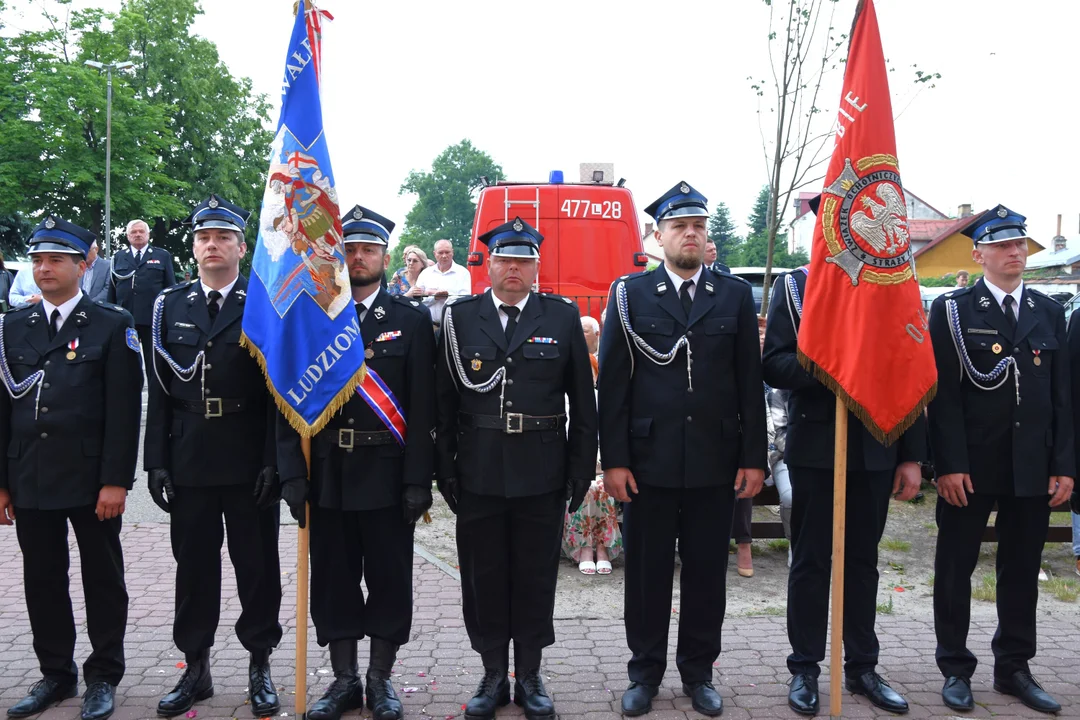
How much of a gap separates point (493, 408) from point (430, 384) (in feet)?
1.08

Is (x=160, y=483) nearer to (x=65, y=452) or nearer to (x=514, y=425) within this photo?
(x=65, y=452)

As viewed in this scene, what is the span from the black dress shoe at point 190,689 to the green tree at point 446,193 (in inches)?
2746

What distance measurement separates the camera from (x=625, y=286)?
4406mm

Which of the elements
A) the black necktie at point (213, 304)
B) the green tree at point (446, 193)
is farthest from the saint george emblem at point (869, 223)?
the green tree at point (446, 193)

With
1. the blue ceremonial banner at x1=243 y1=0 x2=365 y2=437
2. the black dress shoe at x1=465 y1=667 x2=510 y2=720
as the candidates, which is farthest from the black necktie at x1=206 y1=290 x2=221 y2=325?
the black dress shoe at x1=465 y1=667 x2=510 y2=720

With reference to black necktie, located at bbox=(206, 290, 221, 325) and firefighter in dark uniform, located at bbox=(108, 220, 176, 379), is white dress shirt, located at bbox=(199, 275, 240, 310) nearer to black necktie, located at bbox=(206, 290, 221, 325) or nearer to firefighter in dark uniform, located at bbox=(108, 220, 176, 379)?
black necktie, located at bbox=(206, 290, 221, 325)

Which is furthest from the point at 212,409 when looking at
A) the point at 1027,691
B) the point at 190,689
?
the point at 1027,691

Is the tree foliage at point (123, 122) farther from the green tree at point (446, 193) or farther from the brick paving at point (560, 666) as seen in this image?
the green tree at point (446, 193)

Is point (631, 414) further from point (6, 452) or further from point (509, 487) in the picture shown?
point (6, 452)

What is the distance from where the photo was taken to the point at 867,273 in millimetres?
4312

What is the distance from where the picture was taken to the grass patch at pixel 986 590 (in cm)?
588

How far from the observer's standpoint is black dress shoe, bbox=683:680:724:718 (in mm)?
4141

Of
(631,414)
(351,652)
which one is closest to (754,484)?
(631,414)

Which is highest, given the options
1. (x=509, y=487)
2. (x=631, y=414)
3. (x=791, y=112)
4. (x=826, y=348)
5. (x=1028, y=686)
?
(x=791, y=112)
